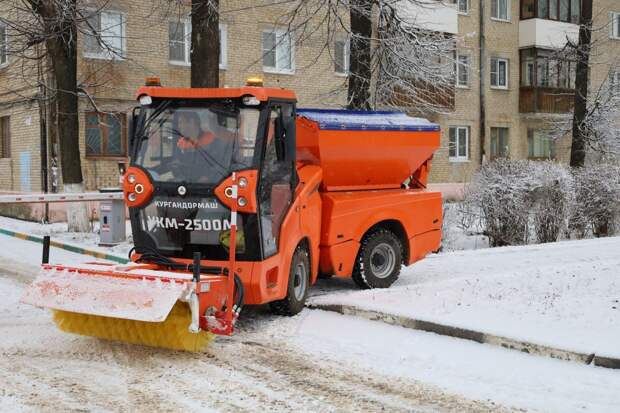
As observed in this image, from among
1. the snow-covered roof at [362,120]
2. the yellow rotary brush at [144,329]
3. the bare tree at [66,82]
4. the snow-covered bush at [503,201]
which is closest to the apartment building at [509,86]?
the snow-covered bush at [503,201]

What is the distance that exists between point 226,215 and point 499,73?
26.9 m

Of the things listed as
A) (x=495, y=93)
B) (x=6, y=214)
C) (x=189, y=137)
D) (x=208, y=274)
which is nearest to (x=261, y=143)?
(x=189, y=137)

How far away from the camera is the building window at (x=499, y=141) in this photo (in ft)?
108

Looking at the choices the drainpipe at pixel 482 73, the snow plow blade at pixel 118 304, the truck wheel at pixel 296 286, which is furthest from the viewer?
the drainpipe at pixel 482 73

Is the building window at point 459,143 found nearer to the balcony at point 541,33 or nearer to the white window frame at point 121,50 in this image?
the balcony at point 541,33

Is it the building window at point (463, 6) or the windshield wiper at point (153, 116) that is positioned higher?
the building window at point (463, 6)

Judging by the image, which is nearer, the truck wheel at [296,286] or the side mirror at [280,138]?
the side mirror at [280,138]

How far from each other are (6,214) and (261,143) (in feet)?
56.6

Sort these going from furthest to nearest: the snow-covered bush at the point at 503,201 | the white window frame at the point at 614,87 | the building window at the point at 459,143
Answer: the building window at the point at 459,143, the white window frame at the point at 614,87, the snow-covered bush at the point at 503,201

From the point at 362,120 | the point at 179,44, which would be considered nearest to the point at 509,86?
the point at 179,44

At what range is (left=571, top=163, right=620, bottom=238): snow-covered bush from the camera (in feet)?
55.7

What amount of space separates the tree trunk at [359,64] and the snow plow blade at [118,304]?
9.11m

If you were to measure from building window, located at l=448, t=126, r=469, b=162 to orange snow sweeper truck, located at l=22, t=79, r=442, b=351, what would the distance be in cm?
2109

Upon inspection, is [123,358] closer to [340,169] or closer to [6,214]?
[340,169]
